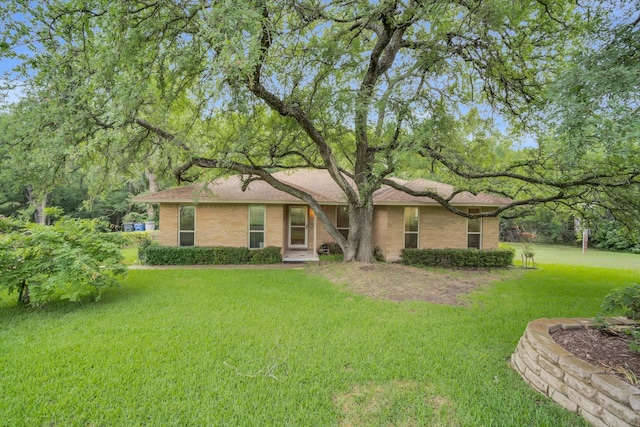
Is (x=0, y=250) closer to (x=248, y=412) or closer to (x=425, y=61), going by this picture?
(x=248, y=412)

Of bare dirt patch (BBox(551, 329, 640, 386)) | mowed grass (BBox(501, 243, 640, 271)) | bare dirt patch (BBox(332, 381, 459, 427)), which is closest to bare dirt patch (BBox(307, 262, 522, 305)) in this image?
bare dirt patch (BBox(551, 329, 640, 386))

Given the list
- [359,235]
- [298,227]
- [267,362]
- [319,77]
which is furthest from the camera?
[298,227]

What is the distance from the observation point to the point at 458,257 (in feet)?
42.7

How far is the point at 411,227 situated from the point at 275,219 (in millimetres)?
6270

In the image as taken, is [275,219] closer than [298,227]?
Yes

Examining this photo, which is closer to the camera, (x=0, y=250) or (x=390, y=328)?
(x=390, y=328)

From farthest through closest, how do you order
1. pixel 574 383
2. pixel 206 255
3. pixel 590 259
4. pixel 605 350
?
pixel 590 259 → pixel 206 255 → pixel 605 350 → pixel 574 383

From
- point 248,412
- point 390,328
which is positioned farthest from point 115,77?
point 390,328

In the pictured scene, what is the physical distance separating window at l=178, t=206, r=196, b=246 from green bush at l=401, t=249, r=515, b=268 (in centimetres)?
938

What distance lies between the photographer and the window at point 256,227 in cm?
1374

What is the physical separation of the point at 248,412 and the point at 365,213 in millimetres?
9130

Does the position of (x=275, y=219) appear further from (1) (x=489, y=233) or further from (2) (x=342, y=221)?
(1) (x=489, y=233)

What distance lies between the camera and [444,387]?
341 cm

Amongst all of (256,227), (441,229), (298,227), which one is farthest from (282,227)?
(441,229)
